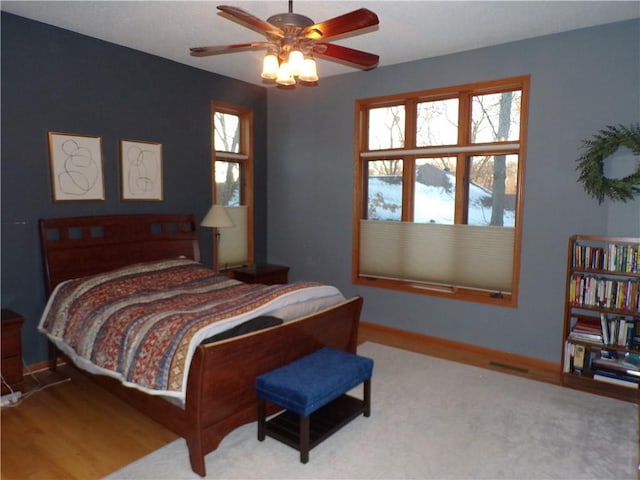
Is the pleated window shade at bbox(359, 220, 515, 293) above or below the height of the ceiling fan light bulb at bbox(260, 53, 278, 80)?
below

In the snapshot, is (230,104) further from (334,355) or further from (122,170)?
(334,355)

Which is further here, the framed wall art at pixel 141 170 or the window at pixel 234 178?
the window at pixel 234 178

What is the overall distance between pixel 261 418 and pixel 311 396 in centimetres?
46

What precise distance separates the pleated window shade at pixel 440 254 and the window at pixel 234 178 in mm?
1517

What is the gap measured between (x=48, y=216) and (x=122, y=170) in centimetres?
78

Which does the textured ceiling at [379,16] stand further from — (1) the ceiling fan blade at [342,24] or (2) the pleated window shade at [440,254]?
(2) the pleated window shade at [440,254]

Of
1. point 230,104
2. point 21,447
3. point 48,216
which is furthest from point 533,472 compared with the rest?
point 230,104

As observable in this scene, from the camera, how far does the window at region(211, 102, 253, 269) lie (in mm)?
5164

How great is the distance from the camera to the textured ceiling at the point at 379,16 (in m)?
3.17

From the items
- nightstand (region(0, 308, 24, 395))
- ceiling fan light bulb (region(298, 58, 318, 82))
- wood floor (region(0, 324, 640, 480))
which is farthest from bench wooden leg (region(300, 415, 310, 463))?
nightstand (region(0, 308, 24, 395))

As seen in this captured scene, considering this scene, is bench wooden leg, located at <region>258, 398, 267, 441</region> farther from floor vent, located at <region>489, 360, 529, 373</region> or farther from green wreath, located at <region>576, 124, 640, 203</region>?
green wreath, located at <region>576, 124, 640, 203</region>

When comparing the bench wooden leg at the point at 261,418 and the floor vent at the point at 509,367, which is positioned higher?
the bench wooden leg at the point at 261,418

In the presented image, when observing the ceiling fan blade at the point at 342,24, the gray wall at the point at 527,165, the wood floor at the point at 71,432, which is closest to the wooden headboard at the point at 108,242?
the wood floor at the point at 71,432

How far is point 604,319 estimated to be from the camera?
11.2 feet
